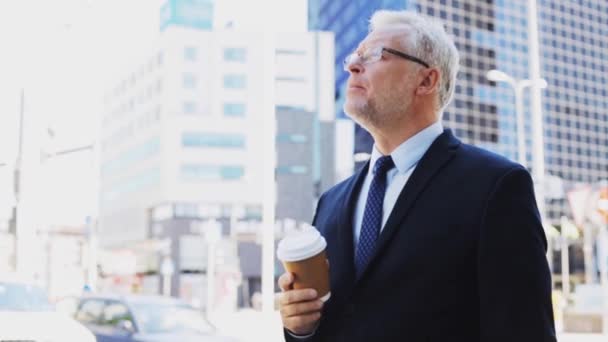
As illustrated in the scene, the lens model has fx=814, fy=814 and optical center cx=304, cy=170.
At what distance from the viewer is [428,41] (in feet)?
7.43

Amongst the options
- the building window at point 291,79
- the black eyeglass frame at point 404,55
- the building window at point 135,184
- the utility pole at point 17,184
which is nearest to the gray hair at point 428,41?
the black eyeglass frame at point 404,55

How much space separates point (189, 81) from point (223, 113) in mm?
3684

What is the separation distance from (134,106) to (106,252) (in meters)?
15.2

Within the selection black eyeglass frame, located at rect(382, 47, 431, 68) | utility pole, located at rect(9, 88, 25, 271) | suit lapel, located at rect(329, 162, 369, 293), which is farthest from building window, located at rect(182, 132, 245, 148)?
black eyeglass frame, located at rect(382, 47, 431, 68)

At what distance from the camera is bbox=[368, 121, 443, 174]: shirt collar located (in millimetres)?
2184

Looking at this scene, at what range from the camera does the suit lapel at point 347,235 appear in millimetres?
2053

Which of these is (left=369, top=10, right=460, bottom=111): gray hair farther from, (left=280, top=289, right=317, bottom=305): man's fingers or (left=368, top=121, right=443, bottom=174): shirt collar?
(left=280, top=289, right=317, bottom=305): man's fingers

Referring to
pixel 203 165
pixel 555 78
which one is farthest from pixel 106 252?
pixel 555 78

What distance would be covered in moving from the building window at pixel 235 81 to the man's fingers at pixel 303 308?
208 ft

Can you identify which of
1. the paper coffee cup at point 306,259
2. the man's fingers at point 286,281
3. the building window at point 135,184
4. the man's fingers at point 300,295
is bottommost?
the man's fingers at point 300,295

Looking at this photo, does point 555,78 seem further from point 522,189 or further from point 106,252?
point 522,189

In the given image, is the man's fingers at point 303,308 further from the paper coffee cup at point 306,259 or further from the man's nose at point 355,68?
the man's nose at point 355,68

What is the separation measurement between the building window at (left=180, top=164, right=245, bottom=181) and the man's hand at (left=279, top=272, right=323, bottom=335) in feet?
203

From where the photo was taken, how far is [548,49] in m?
80.2
